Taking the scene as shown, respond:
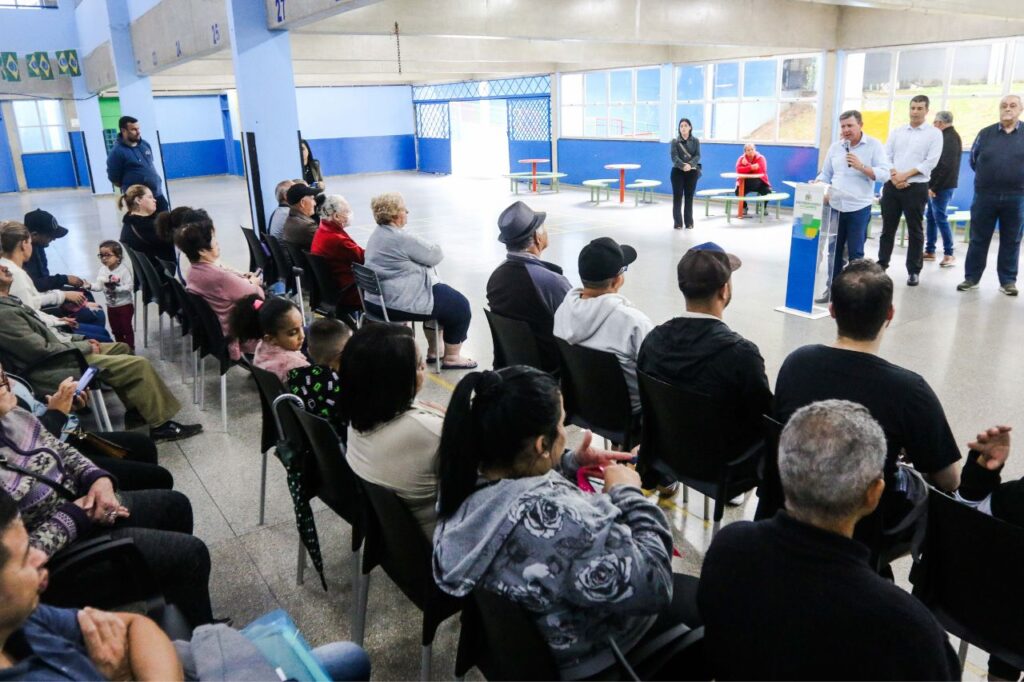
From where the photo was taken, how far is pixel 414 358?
6.55 feet

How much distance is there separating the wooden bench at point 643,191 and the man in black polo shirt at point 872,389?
11000mm

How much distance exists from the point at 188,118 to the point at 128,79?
10092mm

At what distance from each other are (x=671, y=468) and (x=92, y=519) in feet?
6.04

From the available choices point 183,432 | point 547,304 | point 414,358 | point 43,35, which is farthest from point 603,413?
point 43,35

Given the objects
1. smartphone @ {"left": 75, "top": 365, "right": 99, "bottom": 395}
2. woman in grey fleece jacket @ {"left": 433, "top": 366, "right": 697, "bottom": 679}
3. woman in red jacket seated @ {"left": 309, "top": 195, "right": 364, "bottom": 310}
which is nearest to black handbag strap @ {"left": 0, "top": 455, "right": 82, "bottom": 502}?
smartphone @ {"left": 75, "top": 365, "right": 99, "bottom": 395}

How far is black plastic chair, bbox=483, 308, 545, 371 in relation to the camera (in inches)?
129

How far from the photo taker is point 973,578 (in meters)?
1.65

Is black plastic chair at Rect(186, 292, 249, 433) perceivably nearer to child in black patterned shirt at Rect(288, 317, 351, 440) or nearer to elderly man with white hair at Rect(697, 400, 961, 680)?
child in black patterned shirt at Rect(288, 317, 351, 440)

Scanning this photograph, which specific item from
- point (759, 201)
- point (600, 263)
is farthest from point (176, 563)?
point (759, 201)

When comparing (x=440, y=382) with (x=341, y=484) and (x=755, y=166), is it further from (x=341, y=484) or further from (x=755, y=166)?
(x=755, y=166)

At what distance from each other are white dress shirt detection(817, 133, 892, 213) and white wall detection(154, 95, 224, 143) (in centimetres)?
2058

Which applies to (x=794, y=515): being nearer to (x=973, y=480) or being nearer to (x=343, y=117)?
(x=973, y=480)

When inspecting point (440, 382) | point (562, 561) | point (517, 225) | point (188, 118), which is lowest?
point (440, 382)

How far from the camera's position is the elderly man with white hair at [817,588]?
113 cm
